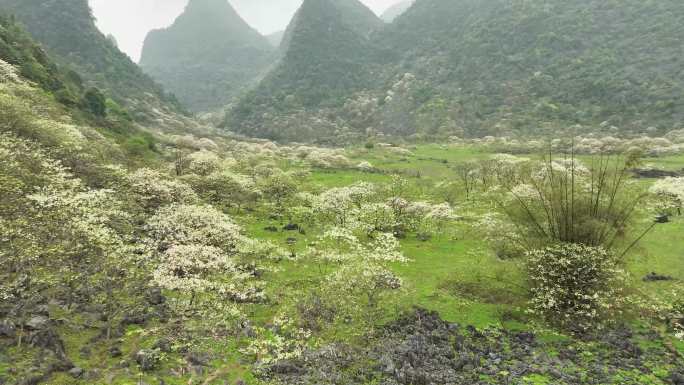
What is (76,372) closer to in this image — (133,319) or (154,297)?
(133,319)

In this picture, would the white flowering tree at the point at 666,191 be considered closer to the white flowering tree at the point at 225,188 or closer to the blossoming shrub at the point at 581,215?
the blossoming shrub at the point at 581,215

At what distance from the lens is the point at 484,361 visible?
25.4 m

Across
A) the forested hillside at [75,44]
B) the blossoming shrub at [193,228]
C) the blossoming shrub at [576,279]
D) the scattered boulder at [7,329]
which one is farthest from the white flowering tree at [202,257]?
the forested hillside at [75,44]

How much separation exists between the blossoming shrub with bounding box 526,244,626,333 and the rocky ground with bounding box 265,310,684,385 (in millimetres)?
2097

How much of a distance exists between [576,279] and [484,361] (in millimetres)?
7744

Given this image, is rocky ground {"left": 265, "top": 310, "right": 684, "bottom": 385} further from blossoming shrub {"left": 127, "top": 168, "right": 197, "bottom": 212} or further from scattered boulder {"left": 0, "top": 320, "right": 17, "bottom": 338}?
blossoming shrub {"left": 127, "top": 168, "right": 197, "bottom": 212}

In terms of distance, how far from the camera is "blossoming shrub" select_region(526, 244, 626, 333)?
24938mm

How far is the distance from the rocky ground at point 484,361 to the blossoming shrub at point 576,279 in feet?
6.88

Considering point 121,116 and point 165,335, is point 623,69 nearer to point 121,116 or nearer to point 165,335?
point 121,116

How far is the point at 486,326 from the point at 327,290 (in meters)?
12.1

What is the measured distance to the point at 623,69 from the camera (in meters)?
163

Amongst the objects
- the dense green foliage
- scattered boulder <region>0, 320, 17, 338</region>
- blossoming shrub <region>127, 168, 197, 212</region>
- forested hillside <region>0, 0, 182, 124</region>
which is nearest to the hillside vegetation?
scattered boulder <region>0, 320, 17, 338</region>

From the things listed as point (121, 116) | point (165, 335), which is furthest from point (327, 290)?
point (121, 116)

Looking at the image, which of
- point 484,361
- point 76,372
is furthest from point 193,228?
point 484,361
